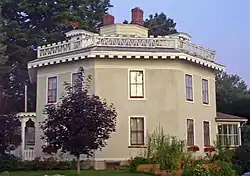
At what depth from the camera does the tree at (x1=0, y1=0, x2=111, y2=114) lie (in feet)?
153

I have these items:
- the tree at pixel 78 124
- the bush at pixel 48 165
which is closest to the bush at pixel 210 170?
the tree at pixel 78 124

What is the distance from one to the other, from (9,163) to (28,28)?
77.4ft

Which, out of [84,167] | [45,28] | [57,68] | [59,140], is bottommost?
A: [84,167]

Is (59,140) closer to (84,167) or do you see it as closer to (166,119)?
(84,167)

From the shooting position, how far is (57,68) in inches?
1235

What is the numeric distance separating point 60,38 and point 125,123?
2122cm

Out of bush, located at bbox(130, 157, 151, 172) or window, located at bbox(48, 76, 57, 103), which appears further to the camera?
window, located at bbox(48, 76, 57, 103)

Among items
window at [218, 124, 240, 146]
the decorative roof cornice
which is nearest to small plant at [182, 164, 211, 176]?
the decorative roof cornice

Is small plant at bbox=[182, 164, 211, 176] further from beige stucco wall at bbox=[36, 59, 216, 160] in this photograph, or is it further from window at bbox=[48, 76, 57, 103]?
window at bbox=[48, 76, 57, 103]

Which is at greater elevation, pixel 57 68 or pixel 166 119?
pixel 57 68

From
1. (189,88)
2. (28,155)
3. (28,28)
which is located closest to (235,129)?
(189,88)

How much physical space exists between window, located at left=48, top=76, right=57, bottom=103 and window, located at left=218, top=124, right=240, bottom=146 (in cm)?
1240

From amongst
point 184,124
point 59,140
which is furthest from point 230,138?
point 59,140

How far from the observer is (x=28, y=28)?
49406 millimetres
